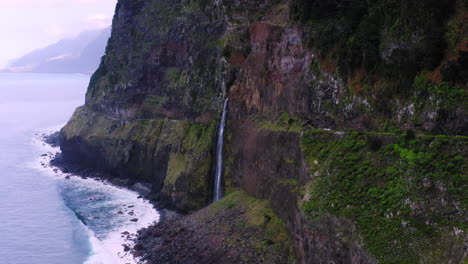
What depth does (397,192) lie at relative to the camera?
77.7 feet

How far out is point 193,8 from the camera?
63000mm

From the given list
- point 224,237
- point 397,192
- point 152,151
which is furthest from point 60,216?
point 397,192

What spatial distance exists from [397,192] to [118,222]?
3553 centimetres

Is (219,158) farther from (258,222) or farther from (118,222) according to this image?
(118,222)

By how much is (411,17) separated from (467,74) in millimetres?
6212

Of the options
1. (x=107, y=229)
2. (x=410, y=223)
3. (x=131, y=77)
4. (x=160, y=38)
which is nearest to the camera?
(x=410, y=223)

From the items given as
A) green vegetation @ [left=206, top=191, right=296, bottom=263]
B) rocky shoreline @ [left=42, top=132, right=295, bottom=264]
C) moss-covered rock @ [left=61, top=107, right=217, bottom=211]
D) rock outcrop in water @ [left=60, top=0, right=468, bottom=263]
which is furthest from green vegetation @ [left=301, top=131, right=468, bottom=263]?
moss-covered rock @ [left=61, top=107, right=217, bottom=211]

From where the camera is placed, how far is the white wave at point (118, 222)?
137 feet

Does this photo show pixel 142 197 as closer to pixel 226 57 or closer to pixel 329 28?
pixel 226 57

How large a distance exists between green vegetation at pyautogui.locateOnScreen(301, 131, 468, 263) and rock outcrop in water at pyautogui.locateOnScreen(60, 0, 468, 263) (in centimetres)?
7

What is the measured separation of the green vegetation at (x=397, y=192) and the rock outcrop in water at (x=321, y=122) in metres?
0.07

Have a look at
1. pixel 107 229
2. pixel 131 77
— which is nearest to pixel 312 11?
pixel 107 229

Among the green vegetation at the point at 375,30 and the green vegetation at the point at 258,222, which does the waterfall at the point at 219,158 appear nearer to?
the green vegetation at the point at 258,222

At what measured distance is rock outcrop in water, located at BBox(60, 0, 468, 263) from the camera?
906 inches
